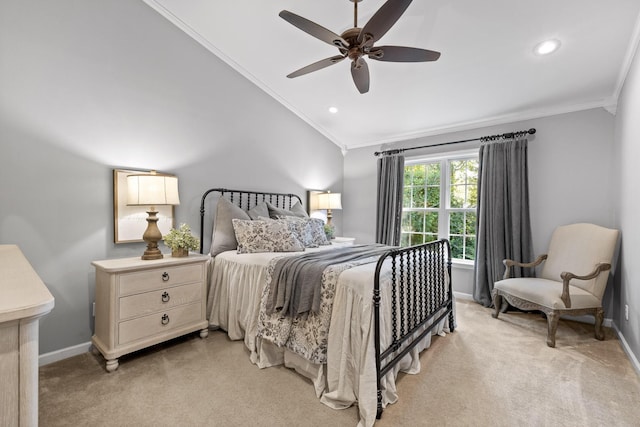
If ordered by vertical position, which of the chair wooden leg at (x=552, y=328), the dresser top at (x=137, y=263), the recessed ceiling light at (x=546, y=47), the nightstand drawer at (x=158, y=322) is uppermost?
the recessed ceiling light at (x=546, y=47)

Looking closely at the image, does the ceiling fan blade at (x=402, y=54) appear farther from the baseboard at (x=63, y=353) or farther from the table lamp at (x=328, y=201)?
the baseboard at (x=63, y=353)

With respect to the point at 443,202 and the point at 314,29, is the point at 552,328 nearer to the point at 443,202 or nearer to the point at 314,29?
the point at 443,202

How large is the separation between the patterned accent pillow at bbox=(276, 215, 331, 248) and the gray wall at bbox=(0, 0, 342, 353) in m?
0.98

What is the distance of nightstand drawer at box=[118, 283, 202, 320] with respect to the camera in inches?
85.7

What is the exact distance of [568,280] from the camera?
2.60 meters

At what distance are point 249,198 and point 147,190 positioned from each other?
1388mm

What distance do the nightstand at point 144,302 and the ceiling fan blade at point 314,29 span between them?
78.9 inches

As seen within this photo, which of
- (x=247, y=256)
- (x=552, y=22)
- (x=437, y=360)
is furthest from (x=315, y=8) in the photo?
(x=437, y=360)

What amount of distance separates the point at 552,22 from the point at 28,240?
4360 millimetres

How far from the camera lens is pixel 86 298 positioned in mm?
2436

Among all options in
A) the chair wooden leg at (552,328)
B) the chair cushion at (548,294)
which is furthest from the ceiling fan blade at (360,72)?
the chair wooden leg at (552,328)

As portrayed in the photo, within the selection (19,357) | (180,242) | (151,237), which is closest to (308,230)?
(180,242)

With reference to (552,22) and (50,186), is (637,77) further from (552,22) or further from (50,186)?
(50,186)

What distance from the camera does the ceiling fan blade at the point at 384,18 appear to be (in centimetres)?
159
